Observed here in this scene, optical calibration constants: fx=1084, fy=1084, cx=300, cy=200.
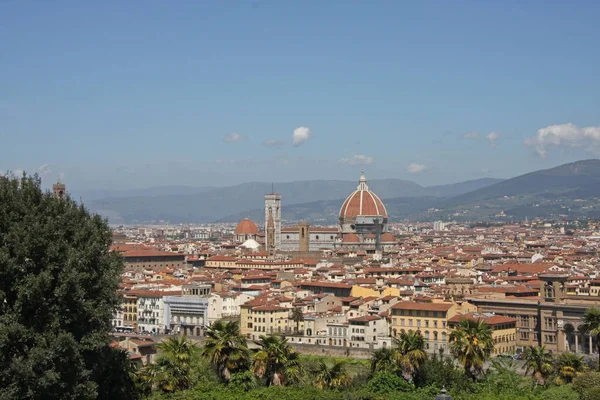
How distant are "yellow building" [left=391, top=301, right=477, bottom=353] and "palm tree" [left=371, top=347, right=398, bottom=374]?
18.4m

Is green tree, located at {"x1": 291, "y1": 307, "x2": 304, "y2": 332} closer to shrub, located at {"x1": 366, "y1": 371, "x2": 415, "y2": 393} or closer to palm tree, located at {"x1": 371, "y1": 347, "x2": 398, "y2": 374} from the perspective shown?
palm tree, located at {"x1": 371, "y1": 347, "x2": 398, "y2": 374}

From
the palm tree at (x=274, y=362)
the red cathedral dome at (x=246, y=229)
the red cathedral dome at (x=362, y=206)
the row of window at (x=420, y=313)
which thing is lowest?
the row of window at (x=420, y=313)

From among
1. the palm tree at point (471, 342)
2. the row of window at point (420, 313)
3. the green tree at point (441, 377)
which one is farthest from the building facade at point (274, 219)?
the palm tree at point (471, 342)

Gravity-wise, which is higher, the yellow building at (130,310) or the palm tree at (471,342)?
the palm tree at (471,342)

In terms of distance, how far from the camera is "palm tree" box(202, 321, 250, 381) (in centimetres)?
2633

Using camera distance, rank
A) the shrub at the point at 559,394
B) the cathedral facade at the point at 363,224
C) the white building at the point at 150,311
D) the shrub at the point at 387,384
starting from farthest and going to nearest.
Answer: the cathedral facade at the point at 363,224, the white building at the point at 150,311, the shrub at the point at 387,384, the shrub at the point at 559,394

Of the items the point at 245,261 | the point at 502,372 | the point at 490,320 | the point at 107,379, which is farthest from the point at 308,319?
the point at 245,261

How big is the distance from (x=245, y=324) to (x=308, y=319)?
481cm

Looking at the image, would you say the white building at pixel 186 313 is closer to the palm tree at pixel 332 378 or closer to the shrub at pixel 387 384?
the shrub at pixel 387 384

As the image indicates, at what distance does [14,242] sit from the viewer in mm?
22219

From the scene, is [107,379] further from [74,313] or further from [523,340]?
[523,340]

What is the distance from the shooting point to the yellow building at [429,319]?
52656 millimetres

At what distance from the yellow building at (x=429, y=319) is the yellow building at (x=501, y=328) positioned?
660 mm

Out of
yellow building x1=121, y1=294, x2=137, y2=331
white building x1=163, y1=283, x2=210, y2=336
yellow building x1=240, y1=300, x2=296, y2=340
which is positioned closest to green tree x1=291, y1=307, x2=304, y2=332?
yellow building x1=240, y1=300, x2=296, y2=340
